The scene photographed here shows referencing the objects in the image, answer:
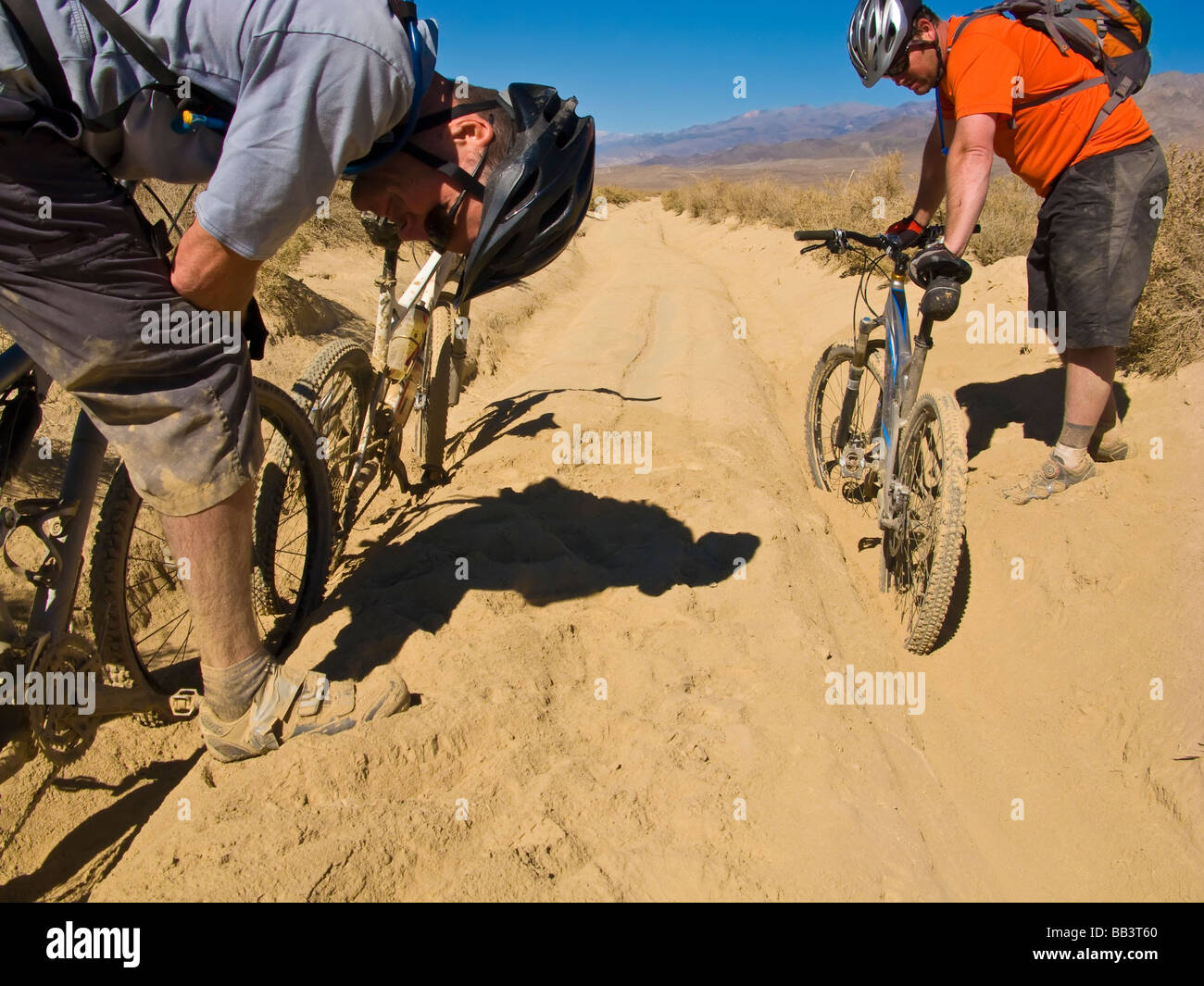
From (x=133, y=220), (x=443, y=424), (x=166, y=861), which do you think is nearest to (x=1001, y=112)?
(x=443, y=424)

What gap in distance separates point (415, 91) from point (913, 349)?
2803 millimetres

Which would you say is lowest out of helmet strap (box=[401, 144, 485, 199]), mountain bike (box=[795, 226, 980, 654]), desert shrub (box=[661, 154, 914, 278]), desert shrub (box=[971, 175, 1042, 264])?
mountain bike (box=[795, 226, 980, 654])

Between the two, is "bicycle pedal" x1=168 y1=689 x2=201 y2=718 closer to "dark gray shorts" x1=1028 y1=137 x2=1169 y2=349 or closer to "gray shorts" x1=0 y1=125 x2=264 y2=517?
"gray shorts" x1=0 y1=125 x2=264 y2=517

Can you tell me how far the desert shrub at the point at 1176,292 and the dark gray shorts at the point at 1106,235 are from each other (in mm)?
1563

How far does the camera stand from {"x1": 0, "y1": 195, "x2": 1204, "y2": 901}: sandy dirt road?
6.59ft

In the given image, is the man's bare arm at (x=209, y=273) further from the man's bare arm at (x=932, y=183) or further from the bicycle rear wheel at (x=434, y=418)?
the man's bare arm at (x=932, y=183)

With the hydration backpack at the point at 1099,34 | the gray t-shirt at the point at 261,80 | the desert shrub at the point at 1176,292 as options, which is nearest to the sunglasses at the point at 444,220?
the gray t-shirt at the point at 261,80

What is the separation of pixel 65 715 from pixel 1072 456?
4420 millimetres

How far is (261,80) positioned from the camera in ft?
4.99

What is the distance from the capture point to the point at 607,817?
2.14m

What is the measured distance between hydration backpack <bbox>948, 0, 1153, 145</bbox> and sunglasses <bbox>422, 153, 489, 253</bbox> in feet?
9.65

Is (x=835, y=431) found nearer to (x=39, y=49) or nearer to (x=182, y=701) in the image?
(x=182, y=701)

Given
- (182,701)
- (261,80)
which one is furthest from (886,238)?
(182,701)

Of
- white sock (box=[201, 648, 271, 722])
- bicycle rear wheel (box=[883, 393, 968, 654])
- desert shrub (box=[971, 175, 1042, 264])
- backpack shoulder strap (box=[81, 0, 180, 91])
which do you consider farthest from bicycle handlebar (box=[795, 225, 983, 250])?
desert shrub (box=[971, 175, 1042, 264])
